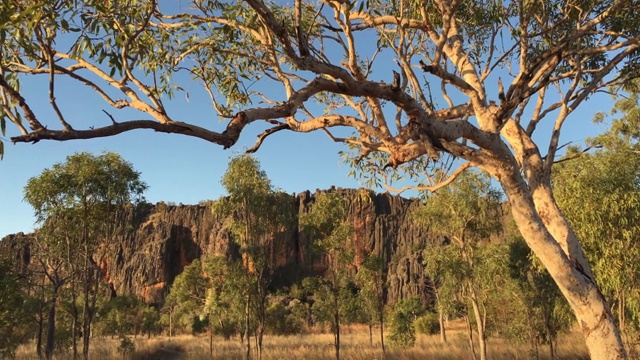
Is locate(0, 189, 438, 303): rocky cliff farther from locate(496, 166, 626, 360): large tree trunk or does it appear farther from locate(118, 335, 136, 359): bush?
locate(496, 166, 626, 360): large tree trunk

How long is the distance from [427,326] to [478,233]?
31231 mm

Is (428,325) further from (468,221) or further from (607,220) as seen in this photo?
(607,220)

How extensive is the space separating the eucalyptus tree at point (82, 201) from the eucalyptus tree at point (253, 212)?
11.9 feet

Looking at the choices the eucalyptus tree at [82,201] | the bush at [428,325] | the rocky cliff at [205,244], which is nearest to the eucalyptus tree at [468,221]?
the eucalyptus tree at [82,201]

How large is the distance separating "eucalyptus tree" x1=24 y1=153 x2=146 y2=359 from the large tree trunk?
15.6 m

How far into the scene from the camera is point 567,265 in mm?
5320

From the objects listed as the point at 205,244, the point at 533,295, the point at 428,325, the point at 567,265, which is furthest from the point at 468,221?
the point at 205,244

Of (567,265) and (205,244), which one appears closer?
(567,265)

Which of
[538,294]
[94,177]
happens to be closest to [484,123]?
[538,294]

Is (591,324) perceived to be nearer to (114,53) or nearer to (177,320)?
(114,53)

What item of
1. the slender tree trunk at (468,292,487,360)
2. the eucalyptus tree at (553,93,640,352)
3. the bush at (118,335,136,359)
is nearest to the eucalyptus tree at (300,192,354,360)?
the slender tree trunk at (468,292,487,360)

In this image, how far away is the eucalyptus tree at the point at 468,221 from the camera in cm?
1788

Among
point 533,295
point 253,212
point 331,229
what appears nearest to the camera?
point 533,295

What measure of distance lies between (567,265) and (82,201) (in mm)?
17103
